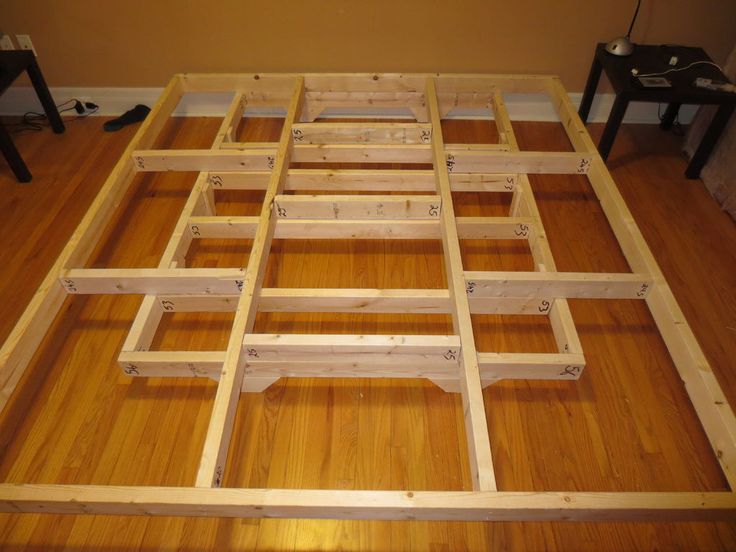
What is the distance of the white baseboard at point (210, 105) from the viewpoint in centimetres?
356

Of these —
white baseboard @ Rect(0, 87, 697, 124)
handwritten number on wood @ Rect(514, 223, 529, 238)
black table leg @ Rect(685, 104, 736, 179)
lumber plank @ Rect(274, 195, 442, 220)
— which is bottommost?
lumber plank @ Rect(274, 195, 442, 220)

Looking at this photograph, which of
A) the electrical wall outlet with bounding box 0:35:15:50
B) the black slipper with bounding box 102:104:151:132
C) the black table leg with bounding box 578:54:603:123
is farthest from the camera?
the black slipper with bounding box 102:104:151:132

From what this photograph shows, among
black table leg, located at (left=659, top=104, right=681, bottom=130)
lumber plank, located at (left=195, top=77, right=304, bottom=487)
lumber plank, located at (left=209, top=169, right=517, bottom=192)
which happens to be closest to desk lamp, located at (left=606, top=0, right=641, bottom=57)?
black table leg, located at (left=659, top=104, right=681, bottom=130)

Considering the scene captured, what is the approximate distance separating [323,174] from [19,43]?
263 cm

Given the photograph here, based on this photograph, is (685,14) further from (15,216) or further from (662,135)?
(15,216)

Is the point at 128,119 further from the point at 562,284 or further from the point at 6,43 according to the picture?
the point at 562,284

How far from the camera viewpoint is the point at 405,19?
322cm

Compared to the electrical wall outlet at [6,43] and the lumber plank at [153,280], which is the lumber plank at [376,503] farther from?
the electrical wall outlet at [6,43]

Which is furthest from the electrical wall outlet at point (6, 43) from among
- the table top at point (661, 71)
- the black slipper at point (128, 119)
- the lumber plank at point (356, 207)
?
the table top at point (661, 71)

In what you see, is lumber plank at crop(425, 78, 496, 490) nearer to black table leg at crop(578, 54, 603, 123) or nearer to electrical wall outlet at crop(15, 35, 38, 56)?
black table leg at crop(578, 54, 603, 123)

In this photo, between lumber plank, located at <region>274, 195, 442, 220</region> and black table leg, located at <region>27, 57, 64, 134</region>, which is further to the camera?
black table leg, located at <region>27, 57, 64, 134</region>

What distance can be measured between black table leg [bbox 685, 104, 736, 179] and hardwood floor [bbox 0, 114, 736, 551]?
437 millimetres

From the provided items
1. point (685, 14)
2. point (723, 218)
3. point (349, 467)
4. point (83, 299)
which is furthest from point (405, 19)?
point (349, 467)

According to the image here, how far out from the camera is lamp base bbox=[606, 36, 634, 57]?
9.56ft
